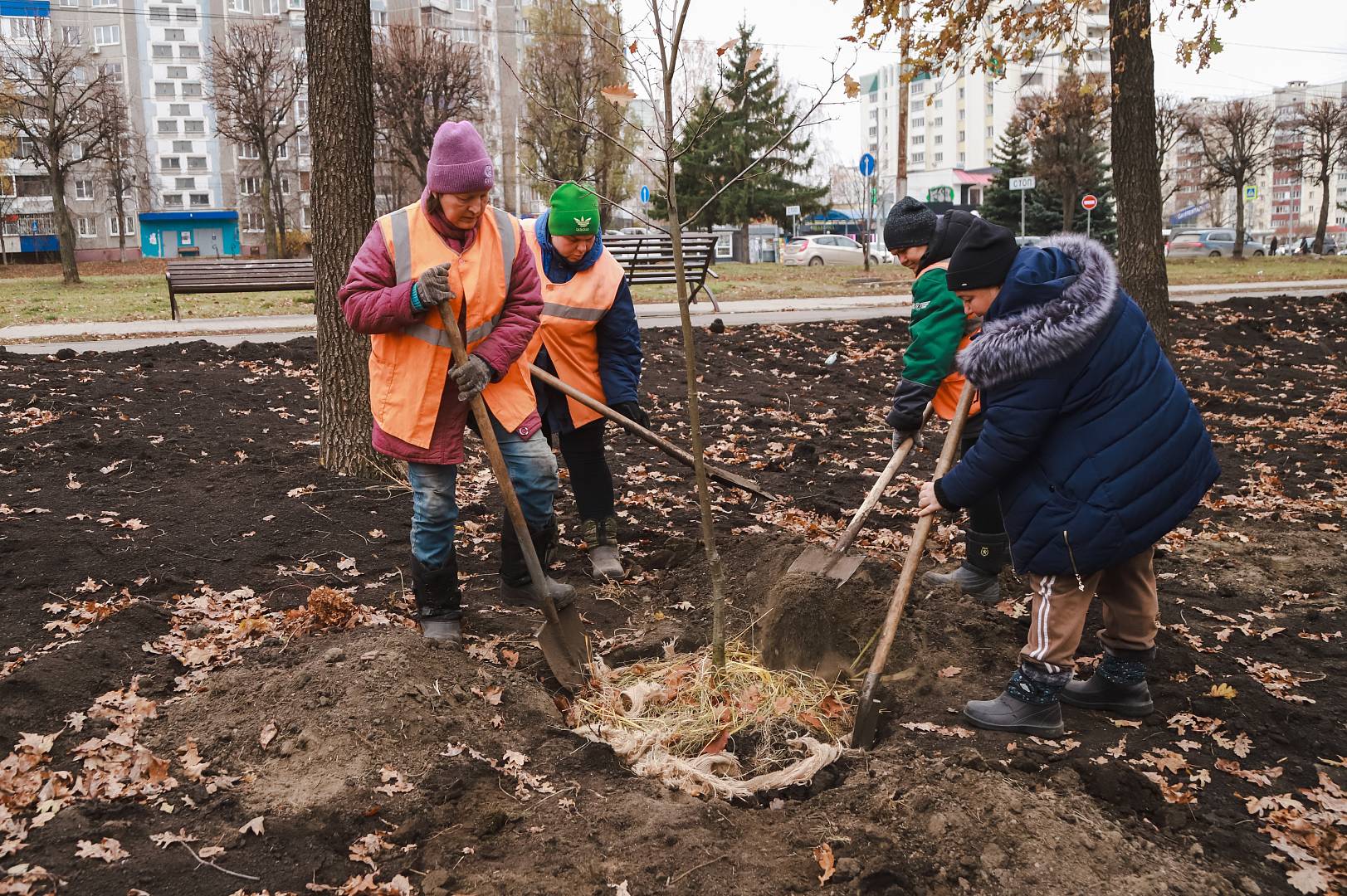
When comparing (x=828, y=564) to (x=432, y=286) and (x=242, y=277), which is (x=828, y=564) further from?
(x=242, y=277)

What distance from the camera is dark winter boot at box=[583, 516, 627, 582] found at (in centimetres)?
482

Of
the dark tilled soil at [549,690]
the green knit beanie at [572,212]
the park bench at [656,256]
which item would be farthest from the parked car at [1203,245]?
the green knit beanie at [572,212]

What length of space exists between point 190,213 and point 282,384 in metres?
54.0

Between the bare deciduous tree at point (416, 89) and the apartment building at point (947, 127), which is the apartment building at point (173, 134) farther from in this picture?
the apartment building at point (947, 127)

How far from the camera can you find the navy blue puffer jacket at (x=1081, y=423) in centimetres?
304

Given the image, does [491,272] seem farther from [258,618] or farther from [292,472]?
[292,472]

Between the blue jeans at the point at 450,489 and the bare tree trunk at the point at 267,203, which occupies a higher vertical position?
the bare tree trunk at the point at 267,203

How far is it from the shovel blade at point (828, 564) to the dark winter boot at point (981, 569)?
A: 0.54 metres

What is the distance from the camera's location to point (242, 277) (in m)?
13.4

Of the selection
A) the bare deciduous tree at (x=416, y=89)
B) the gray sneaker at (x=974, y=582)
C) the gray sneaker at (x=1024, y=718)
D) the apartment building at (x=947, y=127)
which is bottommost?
the gray sneaker at (x=1024, y=718)

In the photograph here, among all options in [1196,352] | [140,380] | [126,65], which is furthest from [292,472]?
[126,65]

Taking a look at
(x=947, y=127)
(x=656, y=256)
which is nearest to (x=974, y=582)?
(x=656, y=256)

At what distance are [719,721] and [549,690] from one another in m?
0.64

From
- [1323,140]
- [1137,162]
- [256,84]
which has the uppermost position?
[256,84]
